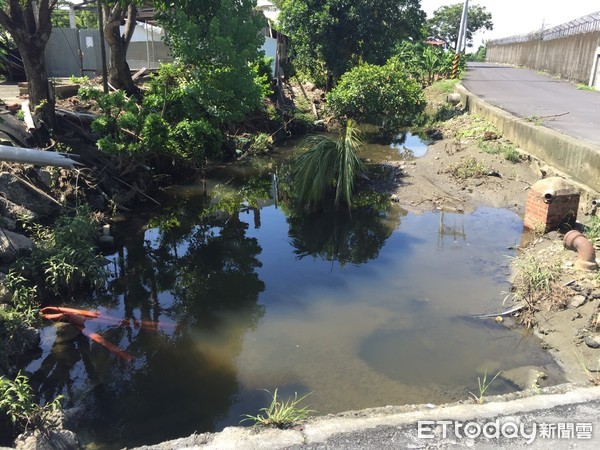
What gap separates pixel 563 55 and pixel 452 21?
114ft

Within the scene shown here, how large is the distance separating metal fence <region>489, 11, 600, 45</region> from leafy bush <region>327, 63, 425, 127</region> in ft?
47.3

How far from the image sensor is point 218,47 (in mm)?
9438

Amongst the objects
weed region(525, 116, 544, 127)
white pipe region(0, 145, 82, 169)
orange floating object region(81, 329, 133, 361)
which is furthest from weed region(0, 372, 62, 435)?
weed region(525, 116, 544, 127)

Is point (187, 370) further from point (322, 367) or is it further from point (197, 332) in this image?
point (322, 367)

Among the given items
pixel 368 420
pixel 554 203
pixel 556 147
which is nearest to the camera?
pixel 368 420

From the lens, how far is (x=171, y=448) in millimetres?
3086

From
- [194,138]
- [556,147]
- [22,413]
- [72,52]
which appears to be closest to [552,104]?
[556,147]

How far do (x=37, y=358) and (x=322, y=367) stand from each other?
9.92 feet

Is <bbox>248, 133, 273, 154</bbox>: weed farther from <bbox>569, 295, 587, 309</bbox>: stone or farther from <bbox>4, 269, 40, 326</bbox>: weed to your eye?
<bbox>569, 295, 587, 309</bbox>: stone

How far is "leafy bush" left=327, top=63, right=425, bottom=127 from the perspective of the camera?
1497 centimetres

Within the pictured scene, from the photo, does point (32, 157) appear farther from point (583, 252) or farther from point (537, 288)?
point (583, 252)

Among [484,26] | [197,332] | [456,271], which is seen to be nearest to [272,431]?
[197,332]

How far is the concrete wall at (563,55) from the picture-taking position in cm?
2305

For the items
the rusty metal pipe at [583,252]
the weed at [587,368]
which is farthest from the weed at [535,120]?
the weed at [587,368]
